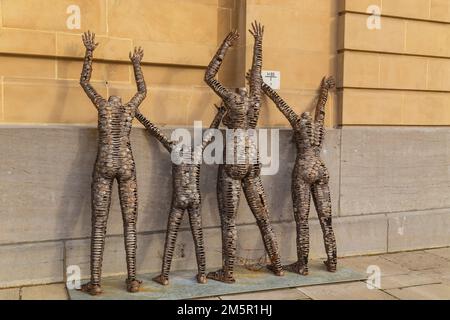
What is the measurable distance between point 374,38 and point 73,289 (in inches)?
188

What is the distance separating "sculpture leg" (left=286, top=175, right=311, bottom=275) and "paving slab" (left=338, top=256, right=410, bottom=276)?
27.0 inches

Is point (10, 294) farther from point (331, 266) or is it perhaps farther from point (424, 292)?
point (424, 292)

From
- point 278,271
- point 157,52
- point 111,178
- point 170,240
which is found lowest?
point 278,271

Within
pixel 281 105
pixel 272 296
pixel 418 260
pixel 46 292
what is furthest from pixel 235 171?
pixel 418 260

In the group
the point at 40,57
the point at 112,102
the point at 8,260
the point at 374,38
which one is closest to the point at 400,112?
the point at 374,38

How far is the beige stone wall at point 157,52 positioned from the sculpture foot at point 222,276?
6.05 feet

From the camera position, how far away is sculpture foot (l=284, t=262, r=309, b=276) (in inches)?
223

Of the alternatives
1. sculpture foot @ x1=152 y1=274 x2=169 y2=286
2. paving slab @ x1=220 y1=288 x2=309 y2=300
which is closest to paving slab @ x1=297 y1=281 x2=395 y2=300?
paving slab @ x1=220 y1=288 x2=309 y2=300

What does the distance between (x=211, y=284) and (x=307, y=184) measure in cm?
153

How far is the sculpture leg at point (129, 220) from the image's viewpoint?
5.02m

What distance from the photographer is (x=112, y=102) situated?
501 centimetres

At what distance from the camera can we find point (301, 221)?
225 inches

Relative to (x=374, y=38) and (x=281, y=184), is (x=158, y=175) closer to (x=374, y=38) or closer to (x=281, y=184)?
(x=281, y=184)

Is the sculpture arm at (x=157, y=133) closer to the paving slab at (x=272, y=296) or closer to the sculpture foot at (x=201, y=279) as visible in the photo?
the sculpture foot at (x=201, y=279)
